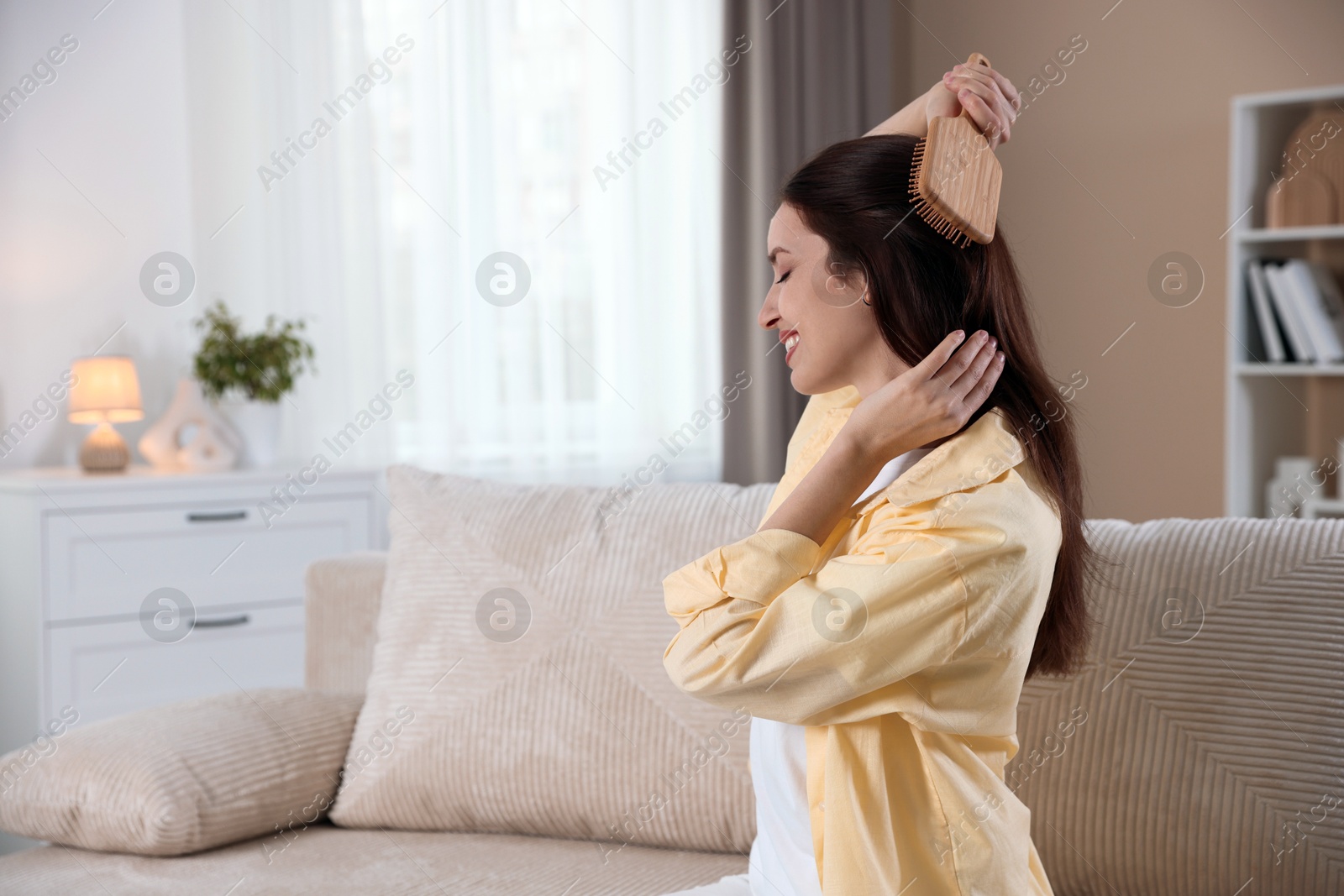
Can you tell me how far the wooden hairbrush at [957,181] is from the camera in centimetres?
99

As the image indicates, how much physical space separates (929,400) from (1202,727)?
55 cm

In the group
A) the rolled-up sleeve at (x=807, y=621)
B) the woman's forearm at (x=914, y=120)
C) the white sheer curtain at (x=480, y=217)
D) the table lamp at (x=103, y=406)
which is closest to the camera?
the rolled-up sleeve at (x=807, y=621)

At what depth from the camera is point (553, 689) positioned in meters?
1.51

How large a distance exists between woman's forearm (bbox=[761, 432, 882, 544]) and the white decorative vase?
2.35 meters

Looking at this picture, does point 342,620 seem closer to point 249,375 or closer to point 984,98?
point 984,98

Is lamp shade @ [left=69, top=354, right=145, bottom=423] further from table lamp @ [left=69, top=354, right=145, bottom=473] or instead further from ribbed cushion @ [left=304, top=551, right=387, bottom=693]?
ribbed cushion @ [left=304, top=551, right=387, bottom=693]

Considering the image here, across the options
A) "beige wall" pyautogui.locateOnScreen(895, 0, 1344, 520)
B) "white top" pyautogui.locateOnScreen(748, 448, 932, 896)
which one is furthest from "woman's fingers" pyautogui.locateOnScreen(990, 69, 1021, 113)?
"beige wall" pyautogui.locateOnScreen(895, 0, 1344, 520)

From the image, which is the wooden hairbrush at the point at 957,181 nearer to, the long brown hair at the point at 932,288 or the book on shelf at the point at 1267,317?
the long brown hair at the point at 932,288

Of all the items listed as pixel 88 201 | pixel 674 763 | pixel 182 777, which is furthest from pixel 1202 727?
pixel 88 201

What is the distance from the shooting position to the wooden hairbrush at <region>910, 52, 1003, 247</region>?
3.26ft

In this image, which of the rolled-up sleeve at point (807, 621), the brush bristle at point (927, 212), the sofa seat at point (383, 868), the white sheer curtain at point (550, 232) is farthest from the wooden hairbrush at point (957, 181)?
the white sheer curtain at point (550, 232)

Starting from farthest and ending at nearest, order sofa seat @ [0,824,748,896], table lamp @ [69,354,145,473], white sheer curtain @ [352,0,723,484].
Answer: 1. white sheer curtain @ [352,0,723,484]
2. table lamp @ [69,354,145,473]
3. sofa seat @ [0,824,748,896]

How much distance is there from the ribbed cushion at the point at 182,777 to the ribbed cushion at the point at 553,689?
6cm

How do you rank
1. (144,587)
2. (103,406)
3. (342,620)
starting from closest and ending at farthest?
(342,620), (144,587), (103,406)
